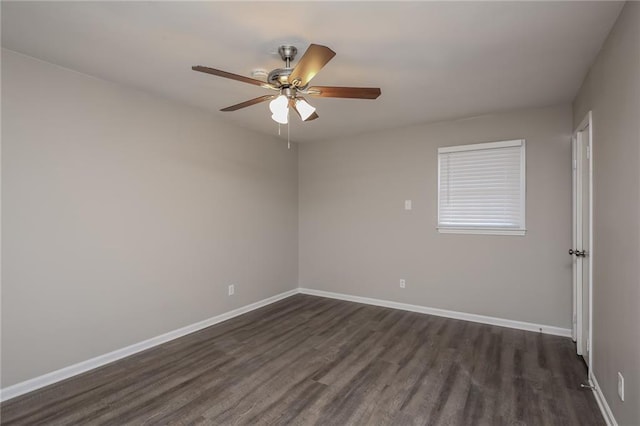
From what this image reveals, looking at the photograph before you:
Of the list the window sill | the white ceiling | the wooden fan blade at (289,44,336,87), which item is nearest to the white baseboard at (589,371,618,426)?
the window sill

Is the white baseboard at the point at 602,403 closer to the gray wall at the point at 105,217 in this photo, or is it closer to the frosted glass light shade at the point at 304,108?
the frosted glass light shade at the point at 304,108

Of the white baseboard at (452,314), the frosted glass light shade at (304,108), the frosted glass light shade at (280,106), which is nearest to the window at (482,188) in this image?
the white baseboard at (452,314)

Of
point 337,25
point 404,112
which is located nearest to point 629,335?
point 337,25

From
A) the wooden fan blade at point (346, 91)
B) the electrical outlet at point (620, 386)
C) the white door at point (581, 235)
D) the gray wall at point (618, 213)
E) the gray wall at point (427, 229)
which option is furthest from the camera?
the gray wall at point (427, 229)

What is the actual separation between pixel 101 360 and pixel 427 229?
12.4ft

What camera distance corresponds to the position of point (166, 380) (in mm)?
2586

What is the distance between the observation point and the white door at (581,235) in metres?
2.81

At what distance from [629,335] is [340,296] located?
11.7ft

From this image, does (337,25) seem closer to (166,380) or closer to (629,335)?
(629,335)

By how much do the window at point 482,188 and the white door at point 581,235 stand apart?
0.52m

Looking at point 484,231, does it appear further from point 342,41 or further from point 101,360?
point 101,360

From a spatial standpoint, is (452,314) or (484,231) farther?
(452,314)

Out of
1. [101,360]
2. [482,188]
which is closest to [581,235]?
[482,188]

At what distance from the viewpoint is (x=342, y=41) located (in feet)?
7.08
